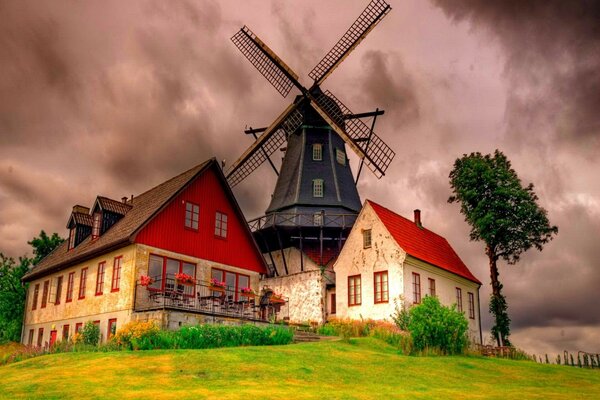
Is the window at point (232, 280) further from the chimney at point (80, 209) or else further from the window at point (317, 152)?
the window at point (317, 152)

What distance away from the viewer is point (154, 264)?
98.5 ft

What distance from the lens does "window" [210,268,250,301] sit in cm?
3346

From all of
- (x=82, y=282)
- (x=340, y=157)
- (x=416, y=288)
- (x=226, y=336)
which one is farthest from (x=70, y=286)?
(x=340, y=157)

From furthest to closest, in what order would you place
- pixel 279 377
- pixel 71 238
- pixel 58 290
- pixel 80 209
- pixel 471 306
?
pixel 471 306 < pixel 80 209 < pixel 71 238 < pixel 58 290 < pixel 279 377

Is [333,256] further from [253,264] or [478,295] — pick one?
[478,295]

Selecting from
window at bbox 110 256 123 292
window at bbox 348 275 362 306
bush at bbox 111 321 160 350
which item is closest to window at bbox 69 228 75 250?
window at bbox 110 256 123 292

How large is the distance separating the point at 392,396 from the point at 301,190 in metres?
26.6

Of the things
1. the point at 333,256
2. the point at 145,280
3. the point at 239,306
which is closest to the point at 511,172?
the point at 333,256

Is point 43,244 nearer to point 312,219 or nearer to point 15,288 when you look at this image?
point 15,288

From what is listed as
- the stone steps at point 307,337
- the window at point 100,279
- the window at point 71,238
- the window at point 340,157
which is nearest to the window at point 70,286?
the window at point 71,238

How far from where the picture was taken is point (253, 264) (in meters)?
35.9

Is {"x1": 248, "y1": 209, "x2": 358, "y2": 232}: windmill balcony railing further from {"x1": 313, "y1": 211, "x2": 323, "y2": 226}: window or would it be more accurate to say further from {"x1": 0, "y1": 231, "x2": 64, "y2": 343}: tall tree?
{"x1": 0, "y1": 231, "x2": 64, "y2": 343}: tall tree

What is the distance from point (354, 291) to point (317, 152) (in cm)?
1181

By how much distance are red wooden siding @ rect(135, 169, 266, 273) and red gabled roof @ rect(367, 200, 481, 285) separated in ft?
26.5
